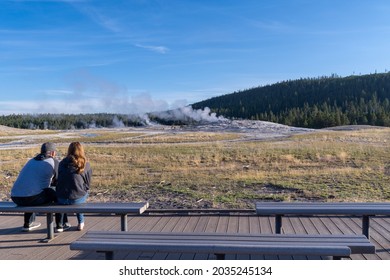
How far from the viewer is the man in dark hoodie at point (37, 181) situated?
572 cm

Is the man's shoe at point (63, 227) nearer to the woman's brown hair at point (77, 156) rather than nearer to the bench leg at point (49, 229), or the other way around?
the bench leg at point (49, 229)

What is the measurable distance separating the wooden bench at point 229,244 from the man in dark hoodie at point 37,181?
5.88ft

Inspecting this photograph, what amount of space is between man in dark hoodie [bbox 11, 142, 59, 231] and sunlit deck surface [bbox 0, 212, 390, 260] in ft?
1.98

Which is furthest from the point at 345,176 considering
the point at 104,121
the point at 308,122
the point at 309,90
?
the point at 309,90

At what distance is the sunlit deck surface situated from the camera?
5090 millimetres

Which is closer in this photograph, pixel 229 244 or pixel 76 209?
pixel 229 244

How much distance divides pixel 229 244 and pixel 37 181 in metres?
3.15

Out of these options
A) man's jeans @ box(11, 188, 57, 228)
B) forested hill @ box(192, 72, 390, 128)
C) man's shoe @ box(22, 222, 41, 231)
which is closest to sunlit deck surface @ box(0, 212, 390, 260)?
man's shoe @ box(22, 222, 41, 231)

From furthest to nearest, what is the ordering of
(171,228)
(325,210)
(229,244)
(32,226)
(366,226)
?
(32,226)
(171,228)
(366,226)
(325,210)
(229,244)

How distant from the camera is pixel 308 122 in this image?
79.4 m

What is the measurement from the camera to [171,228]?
6242 millimetres

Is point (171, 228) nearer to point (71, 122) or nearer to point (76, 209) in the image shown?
point (76, 209)

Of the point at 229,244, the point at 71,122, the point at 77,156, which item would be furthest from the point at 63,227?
the point at 71,122

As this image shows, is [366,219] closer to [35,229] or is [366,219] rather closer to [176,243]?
[176,243]
